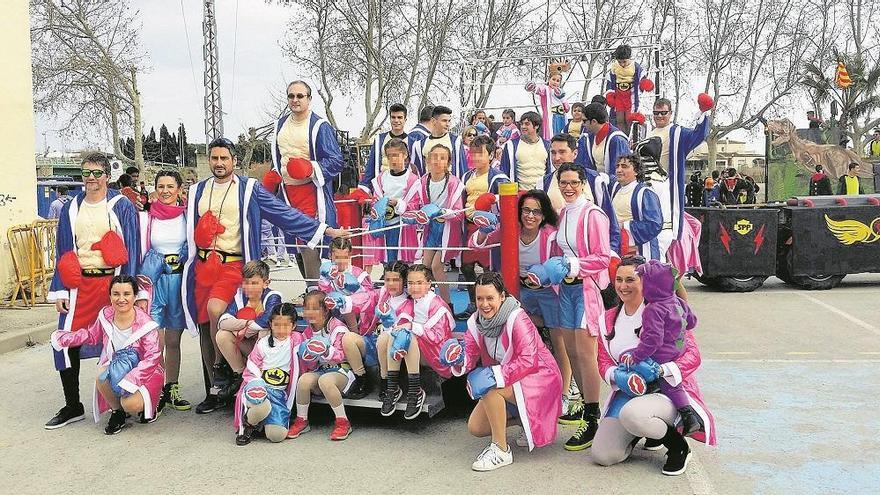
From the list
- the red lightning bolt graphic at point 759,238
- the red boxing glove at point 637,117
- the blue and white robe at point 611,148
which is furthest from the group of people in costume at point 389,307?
the red lightning bolt graphic at point 759,238

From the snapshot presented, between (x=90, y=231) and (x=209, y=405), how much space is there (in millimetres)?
1532

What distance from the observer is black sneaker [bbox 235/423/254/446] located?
17.3 feet

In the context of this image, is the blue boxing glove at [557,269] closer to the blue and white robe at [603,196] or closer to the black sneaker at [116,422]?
the blue and white robe at [603,196]

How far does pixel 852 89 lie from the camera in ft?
94.8

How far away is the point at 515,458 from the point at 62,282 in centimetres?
346

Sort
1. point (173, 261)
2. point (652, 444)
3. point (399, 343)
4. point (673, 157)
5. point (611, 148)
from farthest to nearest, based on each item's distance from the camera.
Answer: point (673, 157)
point (611, 148)
point (173, 261)
point (399, 343)
point (652, 444)

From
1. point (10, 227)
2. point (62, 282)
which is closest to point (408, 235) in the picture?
point (62, 282)

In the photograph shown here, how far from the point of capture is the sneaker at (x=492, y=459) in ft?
15.4

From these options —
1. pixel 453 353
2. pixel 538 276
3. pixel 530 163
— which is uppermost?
pixel 530 163

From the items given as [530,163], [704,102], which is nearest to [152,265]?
[530,163]

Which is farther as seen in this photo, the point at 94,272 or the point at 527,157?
the point at 527,157

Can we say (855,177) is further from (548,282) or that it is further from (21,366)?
(21,366)

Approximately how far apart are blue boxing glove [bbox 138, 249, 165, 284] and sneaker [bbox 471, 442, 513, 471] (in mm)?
2805

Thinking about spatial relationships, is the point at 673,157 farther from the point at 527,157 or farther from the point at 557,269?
the point at 557,269
